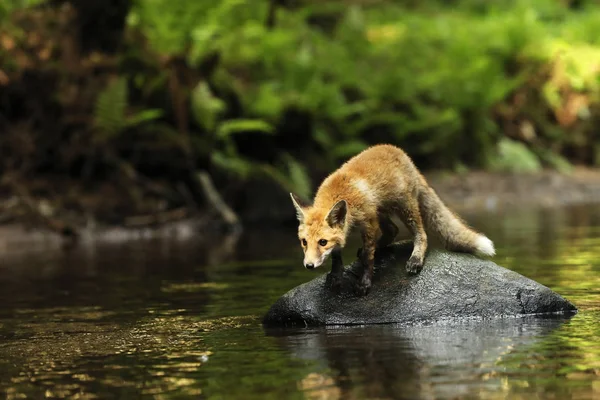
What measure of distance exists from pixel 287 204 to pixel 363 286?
45.3 ft

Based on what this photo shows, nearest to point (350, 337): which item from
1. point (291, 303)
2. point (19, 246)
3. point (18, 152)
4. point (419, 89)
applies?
point (291, 303)

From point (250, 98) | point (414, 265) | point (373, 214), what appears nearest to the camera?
point (373, 214)

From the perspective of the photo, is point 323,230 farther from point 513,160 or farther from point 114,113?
point 513,160

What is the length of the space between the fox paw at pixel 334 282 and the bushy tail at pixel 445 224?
1248 mm

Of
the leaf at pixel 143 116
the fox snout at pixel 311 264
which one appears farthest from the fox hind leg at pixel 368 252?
the leaf at pixel 143 116

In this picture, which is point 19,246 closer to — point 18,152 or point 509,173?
point 18,152

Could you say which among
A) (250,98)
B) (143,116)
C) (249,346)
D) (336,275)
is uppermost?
(250,98)

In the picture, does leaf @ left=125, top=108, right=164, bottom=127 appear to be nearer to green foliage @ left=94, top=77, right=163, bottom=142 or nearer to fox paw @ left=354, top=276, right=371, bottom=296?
green foliage @ left=94, top=77, right=163, bottom=142

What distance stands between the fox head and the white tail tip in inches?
67.8

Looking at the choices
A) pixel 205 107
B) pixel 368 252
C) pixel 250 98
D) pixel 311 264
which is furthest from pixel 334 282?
pixel 250 98

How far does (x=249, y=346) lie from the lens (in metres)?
8.41

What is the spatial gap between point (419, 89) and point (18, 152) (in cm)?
1046

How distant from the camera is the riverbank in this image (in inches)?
770

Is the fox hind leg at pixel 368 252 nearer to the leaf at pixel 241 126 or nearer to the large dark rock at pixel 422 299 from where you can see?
the large dark rock at pixel 422 299
